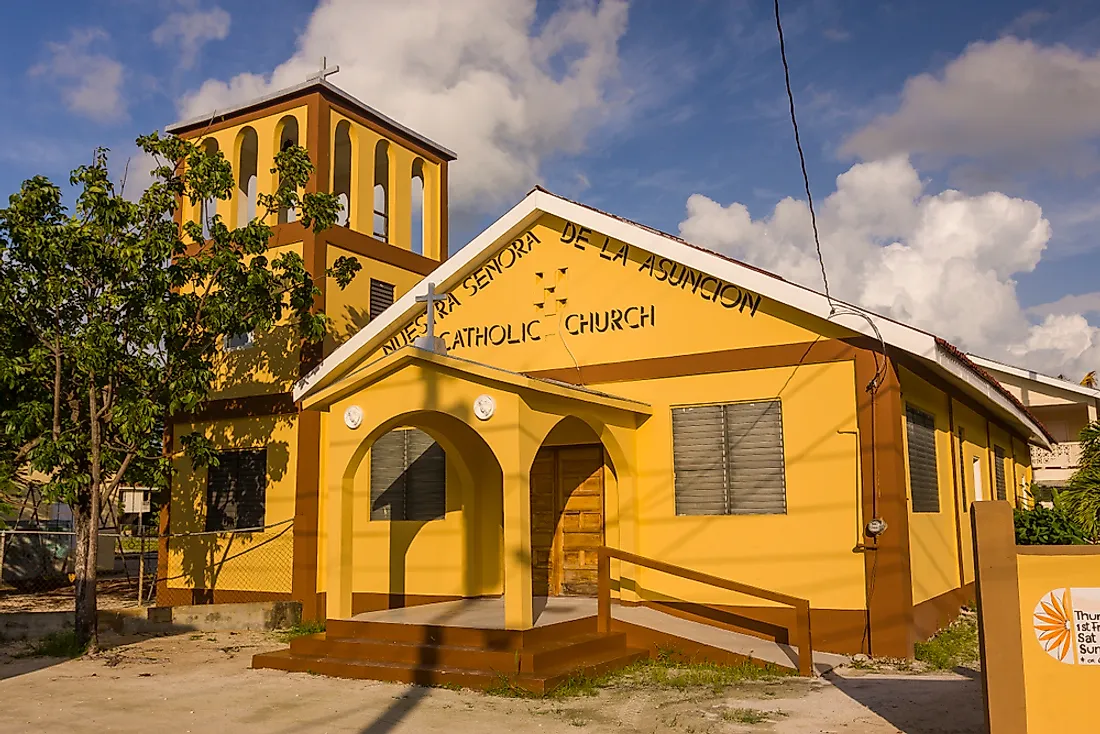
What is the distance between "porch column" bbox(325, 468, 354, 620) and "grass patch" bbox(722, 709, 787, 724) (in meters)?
4.99

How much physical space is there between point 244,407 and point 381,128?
225 inches

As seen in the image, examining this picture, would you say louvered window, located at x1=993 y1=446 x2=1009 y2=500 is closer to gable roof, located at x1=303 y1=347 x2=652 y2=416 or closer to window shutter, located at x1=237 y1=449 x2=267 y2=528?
gable roof, located at x1=303 y1=347 x2=652 y2=416

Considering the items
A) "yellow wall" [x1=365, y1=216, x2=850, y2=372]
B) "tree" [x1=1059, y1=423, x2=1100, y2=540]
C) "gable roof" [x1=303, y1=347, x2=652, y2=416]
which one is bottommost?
"tree" [x1=1059, y1=423, x2=1100, y2=540]

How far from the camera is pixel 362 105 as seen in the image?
17234mm

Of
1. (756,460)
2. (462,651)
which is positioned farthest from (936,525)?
(462,651)

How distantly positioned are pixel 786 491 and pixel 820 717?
3730 millimetres

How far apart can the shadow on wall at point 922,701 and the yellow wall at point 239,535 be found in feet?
29.3

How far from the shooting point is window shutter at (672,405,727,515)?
39.0 feet

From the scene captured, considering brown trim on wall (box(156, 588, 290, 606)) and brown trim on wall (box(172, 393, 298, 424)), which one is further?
brown trim on wall (box(172, 393, 298, 424))

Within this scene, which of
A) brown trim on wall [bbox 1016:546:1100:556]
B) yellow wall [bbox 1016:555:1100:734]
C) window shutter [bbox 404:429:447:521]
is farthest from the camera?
window shutter [bbox 404:429:447:521]

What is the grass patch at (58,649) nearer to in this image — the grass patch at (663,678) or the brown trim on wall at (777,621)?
the grass patch at (663,678)

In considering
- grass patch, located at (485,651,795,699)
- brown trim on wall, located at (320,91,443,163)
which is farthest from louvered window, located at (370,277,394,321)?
grass patch, located at (485,651,795,699)

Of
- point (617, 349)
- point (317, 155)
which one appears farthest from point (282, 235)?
point (617, 349)

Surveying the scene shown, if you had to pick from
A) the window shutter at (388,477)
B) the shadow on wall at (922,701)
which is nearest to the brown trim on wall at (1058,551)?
the shadow on wall at (922,701)
